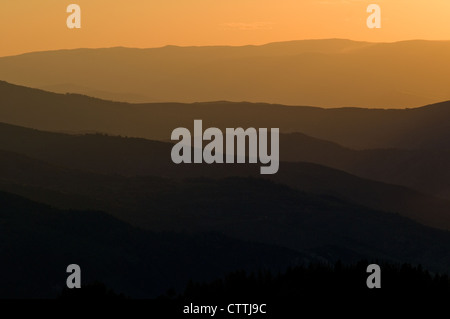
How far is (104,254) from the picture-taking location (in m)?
134

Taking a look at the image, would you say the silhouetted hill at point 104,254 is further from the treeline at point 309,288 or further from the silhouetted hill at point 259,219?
the treeline at point 309,288

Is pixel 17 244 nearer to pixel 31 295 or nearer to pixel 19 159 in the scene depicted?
pixel 31 295

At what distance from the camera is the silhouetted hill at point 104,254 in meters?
120

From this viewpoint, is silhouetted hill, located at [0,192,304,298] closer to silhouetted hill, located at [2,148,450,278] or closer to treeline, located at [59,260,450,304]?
silhouetted hill, located at [2,148,450,278]

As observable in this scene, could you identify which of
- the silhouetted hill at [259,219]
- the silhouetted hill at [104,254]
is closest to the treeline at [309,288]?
the silhouetted hill at [104,254]

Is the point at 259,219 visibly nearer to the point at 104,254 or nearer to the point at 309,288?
the point at 104,254

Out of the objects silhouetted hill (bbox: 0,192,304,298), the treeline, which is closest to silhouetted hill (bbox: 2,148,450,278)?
silhouetted hill (bbox: 0,192,304,298)

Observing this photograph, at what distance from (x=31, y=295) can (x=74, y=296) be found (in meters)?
32.6

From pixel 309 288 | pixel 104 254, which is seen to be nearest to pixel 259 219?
pixel 104 254

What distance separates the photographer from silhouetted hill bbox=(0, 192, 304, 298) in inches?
4724

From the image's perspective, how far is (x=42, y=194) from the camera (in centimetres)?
15838
